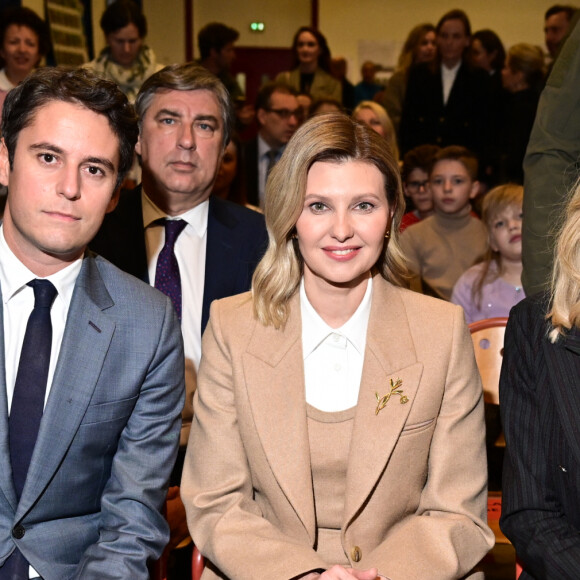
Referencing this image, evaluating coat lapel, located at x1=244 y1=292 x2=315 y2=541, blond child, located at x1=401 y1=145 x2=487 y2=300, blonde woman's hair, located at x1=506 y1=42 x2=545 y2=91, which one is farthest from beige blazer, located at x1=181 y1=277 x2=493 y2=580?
blonde woman's hair, located at x1=506 y1=42 x2=545 y2=91

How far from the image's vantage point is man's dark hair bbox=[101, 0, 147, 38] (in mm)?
5777

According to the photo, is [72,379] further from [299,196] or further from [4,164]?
[299,196]

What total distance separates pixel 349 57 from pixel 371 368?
965cm

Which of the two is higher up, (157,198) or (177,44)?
(177,44)

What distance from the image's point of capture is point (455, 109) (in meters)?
6.64

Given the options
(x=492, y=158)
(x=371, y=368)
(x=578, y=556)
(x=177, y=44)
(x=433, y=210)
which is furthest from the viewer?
(x=177, y=44)

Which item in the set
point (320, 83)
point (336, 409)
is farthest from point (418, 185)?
point (336, 409)

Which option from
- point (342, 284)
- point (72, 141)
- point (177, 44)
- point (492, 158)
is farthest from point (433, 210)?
point (177, 44)

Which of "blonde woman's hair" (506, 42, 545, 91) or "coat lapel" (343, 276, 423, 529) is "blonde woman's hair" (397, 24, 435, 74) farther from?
"coat lapel" (343, 276, 423, 529)

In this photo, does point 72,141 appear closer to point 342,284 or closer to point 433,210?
point 342,284

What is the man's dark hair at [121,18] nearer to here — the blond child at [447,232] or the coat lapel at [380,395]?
the blond child at [447,232]

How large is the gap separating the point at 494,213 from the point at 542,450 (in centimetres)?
237

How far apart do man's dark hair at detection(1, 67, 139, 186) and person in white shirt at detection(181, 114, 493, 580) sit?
0.44 metres

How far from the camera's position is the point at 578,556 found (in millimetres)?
1903
